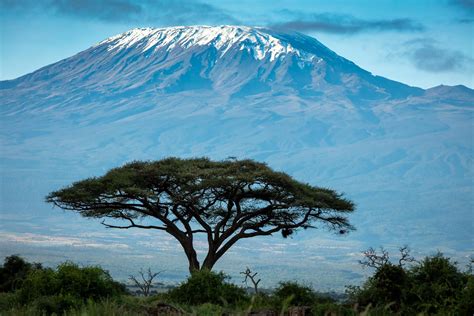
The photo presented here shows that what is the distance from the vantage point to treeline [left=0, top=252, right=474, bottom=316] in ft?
66.0

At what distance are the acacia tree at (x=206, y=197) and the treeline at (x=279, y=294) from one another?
480 inches

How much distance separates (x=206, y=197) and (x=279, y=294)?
15.4m

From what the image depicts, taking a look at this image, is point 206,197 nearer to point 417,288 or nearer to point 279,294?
point 279,294

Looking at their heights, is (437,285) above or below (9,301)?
above

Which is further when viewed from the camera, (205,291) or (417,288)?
(205,291)

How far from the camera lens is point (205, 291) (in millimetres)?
25875

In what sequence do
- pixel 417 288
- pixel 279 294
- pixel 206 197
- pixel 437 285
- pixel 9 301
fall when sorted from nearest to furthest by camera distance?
pixel 437 285 → pixel 417 288 → pixel 9 301 → pixel 279 294 → pixel 206 197

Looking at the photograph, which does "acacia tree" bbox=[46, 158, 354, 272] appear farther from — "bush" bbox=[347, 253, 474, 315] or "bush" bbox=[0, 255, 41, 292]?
"bush" bbox=[347, 253, 474, 315]

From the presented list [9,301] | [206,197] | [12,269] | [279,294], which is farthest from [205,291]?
[12,269]

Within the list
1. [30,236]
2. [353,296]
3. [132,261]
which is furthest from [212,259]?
[30,236]

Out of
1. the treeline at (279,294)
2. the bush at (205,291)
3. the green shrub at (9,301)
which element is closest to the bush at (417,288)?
the treeline at (279,294)

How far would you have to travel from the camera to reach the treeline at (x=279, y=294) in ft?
66.0

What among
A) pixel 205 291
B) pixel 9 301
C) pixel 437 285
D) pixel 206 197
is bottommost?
pixel 9 301

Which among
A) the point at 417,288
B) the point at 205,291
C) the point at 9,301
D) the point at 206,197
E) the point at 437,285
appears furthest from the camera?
the point at 206,197
